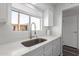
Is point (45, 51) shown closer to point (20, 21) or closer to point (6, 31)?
point (6, 31)

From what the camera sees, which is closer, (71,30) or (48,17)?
(48,17)

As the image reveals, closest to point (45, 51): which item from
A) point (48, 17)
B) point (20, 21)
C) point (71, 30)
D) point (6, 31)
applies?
point (6, 31)

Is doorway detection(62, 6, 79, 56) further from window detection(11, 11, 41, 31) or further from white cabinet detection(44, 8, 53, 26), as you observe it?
window detection(11, 11, 41, 31)

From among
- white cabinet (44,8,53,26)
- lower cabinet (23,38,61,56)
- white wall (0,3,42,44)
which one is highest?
white cabinet (44,8,53,26)

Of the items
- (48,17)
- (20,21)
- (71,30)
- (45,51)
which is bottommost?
(45,51)

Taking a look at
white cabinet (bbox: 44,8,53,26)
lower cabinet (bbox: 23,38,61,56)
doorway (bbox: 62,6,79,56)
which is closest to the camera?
lower cabinet (bbox: 23,38,61,56)

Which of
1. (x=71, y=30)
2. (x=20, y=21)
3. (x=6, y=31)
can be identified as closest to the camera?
(x=6, y=31)

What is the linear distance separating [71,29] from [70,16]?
2.79 feet

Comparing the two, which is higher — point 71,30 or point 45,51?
point 71,30

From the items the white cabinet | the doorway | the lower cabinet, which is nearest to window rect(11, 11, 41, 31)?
the white cabinet

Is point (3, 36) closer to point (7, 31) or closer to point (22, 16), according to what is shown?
point (7, 31)

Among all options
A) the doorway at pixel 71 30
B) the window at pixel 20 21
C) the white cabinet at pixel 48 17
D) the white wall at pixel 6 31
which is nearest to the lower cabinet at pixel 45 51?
the white wall at pixel 6 31

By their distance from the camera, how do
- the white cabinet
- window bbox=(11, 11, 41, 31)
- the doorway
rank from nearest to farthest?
window bbox=(11, 11, 41, 31) → the white cabinet → the doorway

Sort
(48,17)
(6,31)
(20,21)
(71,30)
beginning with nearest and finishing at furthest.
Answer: (6,31) < (20,21) < (48,17) < (71,30)
